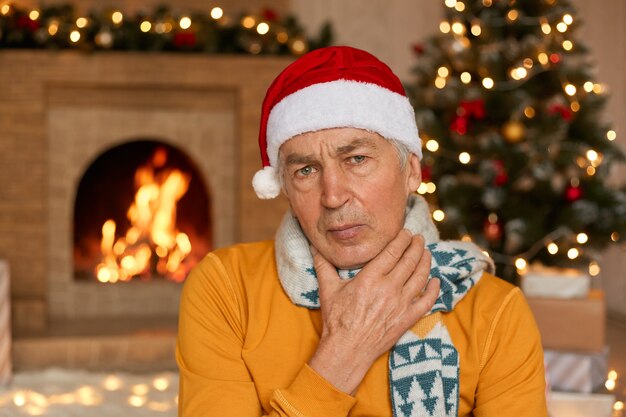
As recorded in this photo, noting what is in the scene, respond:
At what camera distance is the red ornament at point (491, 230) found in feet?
13.7

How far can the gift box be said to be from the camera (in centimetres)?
304

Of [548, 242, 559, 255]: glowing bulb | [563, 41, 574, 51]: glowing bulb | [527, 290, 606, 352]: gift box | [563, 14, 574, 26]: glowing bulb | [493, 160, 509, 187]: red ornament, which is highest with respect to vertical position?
[563, 14, 574, 26]: glowing bulb

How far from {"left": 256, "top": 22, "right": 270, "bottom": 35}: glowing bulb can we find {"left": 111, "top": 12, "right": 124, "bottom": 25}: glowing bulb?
68 centimetres

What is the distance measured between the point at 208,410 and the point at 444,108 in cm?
310

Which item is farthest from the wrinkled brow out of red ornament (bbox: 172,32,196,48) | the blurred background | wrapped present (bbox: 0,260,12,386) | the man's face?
red ornament (bbox: 172,32,196,48)

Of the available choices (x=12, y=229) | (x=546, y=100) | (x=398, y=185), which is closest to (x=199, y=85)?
(x=12, y=229)

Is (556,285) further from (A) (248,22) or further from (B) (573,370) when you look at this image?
Answer: (A) (248,22)

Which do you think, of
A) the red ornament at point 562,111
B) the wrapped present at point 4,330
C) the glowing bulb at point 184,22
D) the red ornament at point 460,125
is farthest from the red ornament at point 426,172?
the wrapped present at point 4,330

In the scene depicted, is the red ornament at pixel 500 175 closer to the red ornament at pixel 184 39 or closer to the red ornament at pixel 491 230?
the red ornament at pixel 491 230

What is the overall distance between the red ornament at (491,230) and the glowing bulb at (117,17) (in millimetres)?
2072

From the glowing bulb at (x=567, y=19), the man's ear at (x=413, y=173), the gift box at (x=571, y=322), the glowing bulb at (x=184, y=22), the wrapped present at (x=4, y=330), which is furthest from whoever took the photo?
the glowing bulb at (x=184, y=22)

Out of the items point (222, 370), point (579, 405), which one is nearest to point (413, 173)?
point (222, 370)

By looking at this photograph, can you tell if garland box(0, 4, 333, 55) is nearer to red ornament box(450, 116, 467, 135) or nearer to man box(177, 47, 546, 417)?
red ornament box(450, 116, 467, 135)

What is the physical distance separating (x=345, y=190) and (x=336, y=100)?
147 millimetres
